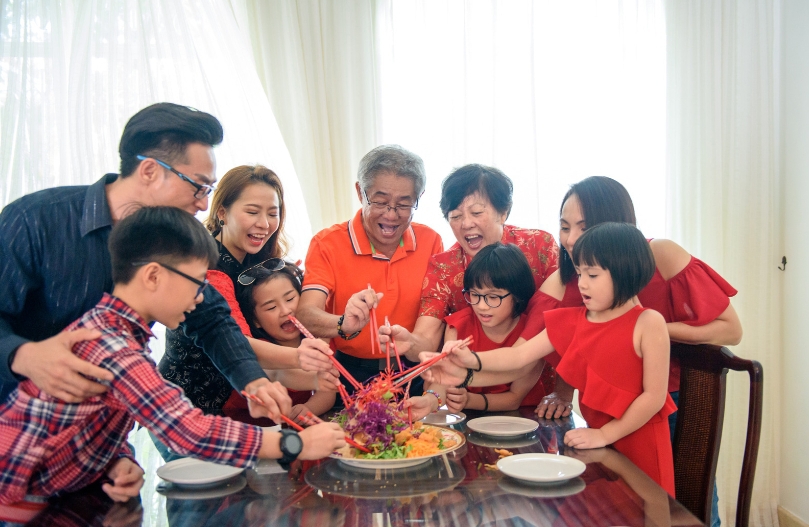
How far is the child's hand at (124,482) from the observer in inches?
59.8

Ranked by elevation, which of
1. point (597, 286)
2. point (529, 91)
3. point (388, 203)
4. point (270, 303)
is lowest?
point (270, 303)

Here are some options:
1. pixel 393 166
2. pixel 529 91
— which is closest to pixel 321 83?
pixel 529 91

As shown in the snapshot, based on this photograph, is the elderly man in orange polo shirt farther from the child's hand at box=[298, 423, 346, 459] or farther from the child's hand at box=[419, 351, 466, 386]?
the child's hand at box=[298, 423, 346, 459]

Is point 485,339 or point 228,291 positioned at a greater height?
point 228,291

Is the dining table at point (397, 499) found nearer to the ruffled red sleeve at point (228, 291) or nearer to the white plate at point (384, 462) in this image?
the white plate at point (384, 462)

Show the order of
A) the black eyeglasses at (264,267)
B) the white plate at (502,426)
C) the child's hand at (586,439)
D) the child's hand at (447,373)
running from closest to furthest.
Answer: the child's hand at (586,439) < the white plate at (502,426) < the child's hand at (447,373) < the black eyeglasses at (264,267)

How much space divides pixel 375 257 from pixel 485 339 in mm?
612

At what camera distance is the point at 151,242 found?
1612 millimetres

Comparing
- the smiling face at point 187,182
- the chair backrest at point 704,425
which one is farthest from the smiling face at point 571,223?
the smiling face at point 187,182

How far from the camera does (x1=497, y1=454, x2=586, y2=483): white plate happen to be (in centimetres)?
151

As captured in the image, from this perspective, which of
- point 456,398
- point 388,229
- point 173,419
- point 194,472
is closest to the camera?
point 173,419

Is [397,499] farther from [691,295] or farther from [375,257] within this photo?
[375,257]

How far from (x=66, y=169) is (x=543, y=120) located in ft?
8.60

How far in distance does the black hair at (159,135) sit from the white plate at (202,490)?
35.2 inches
